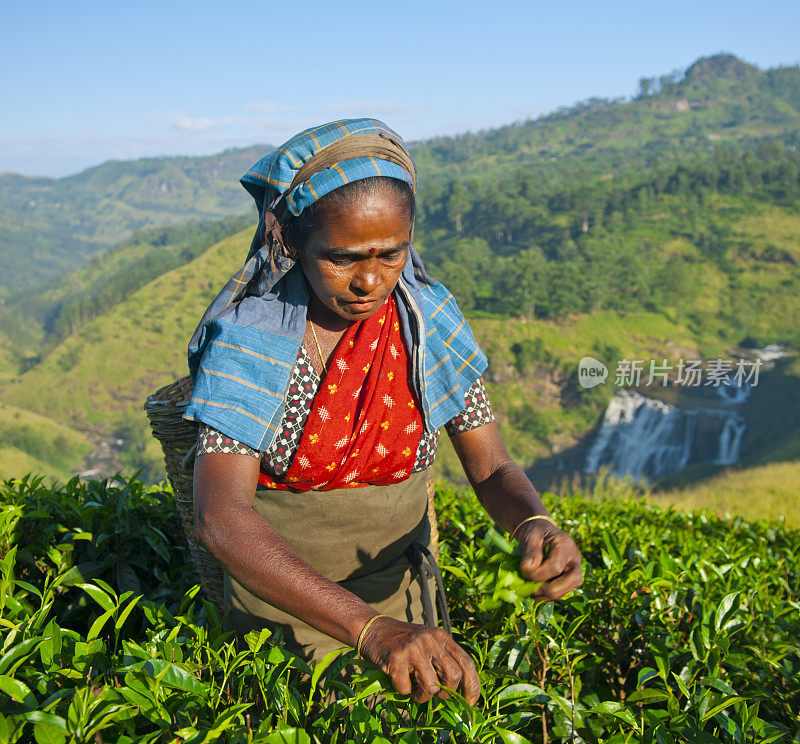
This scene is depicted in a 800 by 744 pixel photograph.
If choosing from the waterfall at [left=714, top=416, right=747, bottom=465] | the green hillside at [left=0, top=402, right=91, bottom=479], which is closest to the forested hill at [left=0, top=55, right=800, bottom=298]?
the waterfall at [left=714, top=416, right=747, bottom=465]

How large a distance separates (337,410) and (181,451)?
0.63 meters

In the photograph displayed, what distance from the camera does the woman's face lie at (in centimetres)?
146

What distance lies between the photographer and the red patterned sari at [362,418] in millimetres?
1626

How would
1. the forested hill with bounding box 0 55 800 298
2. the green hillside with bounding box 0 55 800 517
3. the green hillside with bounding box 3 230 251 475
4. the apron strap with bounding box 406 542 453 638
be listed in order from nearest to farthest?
the apron strap with bounding box 406 542 453 638, the green hillside with bounding box 0 55 800 517, the green hillside with bounding box 3 230 251 475, the forested hill with bounding box 0 55 800 298

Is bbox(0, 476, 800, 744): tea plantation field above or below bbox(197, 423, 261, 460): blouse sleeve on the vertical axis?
below

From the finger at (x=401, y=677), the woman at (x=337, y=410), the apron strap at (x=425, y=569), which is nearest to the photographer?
the finger at (x=401, y=677)

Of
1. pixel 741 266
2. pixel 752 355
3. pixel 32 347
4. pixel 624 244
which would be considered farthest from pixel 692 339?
pixel 32 347

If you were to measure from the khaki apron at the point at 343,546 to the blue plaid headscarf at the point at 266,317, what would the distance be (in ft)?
0.84

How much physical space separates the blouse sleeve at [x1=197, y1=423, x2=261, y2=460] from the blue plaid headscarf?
0.02 meters

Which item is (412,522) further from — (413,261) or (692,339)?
(692,339)

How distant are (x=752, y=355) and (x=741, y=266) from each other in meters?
13.9

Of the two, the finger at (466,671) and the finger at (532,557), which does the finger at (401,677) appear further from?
the finger at (532,557)

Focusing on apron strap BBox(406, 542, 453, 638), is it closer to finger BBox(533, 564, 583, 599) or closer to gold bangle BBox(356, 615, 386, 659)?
finger BBox(533, 564, 583, 599)

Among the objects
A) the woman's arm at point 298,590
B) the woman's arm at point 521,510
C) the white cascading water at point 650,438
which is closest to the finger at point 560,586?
the woman's arm at point 521,510
